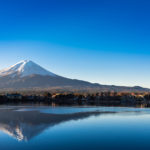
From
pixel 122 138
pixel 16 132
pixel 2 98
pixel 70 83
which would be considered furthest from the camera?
pixel 70 83

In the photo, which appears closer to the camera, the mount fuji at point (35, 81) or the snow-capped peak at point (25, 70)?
the mount fuji at point (35, 81)

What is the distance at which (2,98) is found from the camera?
5703 centimetres

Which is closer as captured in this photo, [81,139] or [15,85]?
[81,139]

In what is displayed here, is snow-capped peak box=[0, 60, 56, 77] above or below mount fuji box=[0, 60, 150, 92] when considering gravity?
above

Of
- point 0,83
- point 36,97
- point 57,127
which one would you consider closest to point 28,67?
point 0,83

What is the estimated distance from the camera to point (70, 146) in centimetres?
1132

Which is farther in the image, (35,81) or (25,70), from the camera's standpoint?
(25,70)

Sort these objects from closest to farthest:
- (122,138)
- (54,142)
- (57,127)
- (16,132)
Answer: (54,142) → (122,138) → (16,132) → (57,127)

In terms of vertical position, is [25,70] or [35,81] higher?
[25,70]

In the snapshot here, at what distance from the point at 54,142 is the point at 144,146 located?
181 inches

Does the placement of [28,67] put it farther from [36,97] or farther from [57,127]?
[57,127]

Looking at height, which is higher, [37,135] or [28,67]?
[28,67]

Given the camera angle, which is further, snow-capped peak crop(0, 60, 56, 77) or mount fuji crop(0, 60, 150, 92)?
snow-capped peak crop(0, 60, 56, 77)

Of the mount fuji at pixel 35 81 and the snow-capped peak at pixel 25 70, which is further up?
the snow-capped peak at pixel 25 70
